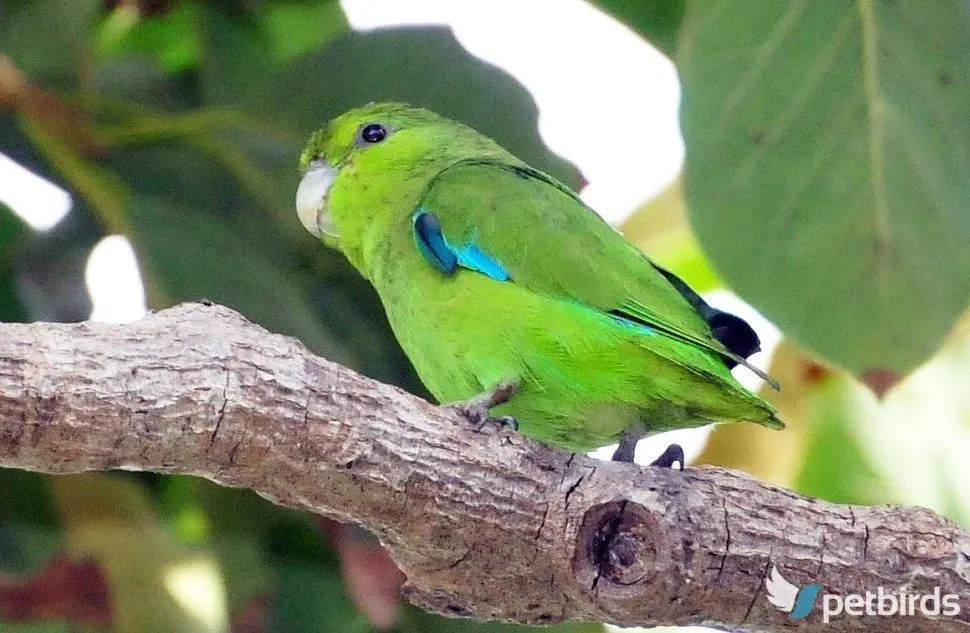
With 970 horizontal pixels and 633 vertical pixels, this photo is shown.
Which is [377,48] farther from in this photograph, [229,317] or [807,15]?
[229,317]

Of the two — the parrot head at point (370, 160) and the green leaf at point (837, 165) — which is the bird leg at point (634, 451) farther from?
the parrot head at point (370, 160)

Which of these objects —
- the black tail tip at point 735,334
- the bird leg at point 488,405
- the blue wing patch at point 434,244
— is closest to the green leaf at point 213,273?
the blue wing patch at point 434,244

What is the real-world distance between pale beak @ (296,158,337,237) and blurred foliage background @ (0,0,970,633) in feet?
0.85

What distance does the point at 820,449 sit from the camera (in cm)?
320

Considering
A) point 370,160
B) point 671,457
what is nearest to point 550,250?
point 671,457

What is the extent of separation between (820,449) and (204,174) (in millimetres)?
2114

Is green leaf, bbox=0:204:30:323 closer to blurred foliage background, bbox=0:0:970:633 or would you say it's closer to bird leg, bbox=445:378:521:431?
blurred foliage background, bbox=0:0:970:633

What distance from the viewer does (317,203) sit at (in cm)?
330

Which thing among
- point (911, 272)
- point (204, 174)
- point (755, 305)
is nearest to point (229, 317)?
point (755, 305)

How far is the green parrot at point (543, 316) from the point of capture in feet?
8.38

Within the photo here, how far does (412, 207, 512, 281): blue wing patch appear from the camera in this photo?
2750 mm

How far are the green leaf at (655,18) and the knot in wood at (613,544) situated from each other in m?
1.49

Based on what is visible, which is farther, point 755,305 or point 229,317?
point 755,305

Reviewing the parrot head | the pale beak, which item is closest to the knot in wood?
the parrot head
